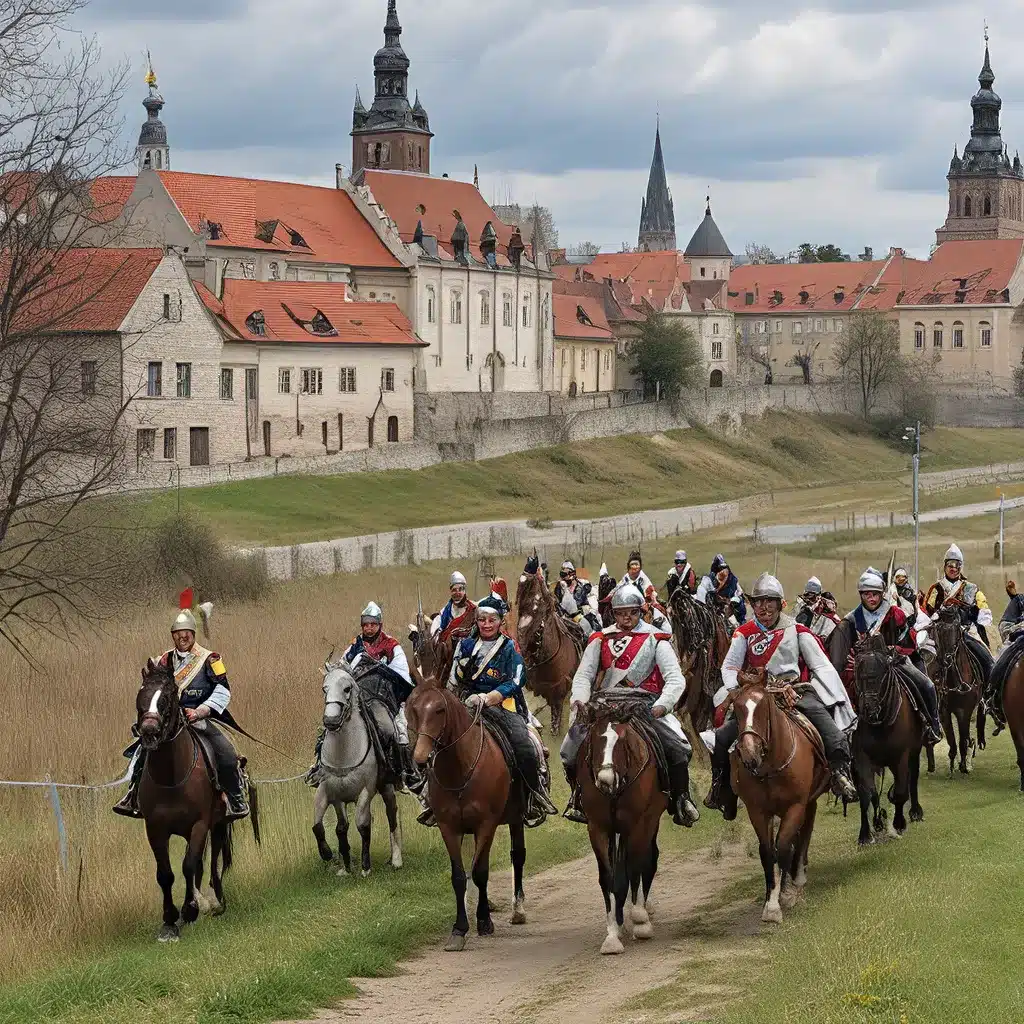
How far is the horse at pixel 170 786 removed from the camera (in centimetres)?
1527

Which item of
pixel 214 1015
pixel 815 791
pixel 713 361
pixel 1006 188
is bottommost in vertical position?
pixel 214 1015

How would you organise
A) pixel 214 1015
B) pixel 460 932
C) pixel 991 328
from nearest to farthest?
pixel 214 1015, pixel 460 932, pixel 991 328

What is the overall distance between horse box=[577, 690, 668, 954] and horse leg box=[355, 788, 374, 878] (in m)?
3.72

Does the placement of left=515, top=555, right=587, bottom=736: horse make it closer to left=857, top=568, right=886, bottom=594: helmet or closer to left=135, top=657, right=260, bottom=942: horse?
left=857, top=568, right=886, bottom=594: helmet

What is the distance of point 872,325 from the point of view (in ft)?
491

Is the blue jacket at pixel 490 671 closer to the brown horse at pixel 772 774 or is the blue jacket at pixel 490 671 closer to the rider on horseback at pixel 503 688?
the rider on horseback at pixel 503 688

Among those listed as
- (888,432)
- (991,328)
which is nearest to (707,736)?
(888,432)

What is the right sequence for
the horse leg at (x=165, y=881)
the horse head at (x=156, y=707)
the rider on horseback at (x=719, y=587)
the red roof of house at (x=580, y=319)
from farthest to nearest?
1. the red roof of house at (x=580, y=319)
2. the rider on horseback at (x=719, y=587)
3. the horse leg at (x=165, y=881)
4. the horse head at (x=156, y=707)

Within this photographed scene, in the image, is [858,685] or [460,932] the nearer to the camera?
[460,932]

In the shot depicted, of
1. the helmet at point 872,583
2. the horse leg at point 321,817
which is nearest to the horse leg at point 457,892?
the horse leg at point 321,817

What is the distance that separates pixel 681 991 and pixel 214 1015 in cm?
319

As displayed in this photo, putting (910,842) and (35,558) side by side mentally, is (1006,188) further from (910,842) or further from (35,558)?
(910,842)

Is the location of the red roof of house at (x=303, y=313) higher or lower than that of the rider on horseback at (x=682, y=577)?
higher

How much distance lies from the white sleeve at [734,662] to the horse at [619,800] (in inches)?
42.0
